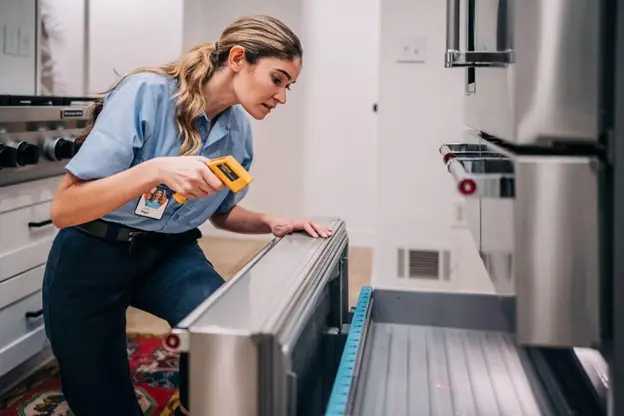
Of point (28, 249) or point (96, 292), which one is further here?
point (28, 249)

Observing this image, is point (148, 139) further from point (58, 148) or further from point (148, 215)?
point (58, 148)

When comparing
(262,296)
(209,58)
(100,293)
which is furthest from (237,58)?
(262,296)

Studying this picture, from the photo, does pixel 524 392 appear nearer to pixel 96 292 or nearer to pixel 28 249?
pixel 96 292

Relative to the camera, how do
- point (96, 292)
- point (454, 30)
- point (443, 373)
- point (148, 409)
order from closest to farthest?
point (454, 30), point (443, 373), point (96, 292), point (148, 409)

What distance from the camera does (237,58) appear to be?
1.36m

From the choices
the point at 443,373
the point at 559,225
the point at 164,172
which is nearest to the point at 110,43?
the point at 164,172

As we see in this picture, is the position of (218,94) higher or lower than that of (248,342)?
higher

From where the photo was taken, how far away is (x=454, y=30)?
1111 millimetres

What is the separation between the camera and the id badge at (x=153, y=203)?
1348 mm

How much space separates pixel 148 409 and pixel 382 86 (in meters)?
1.44

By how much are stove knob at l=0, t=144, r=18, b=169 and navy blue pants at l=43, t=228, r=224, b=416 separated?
0.44 metres

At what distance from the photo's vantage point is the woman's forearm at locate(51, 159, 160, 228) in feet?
3.63

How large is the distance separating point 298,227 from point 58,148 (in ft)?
3.36

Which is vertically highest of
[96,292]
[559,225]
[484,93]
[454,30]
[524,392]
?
[454,30]
